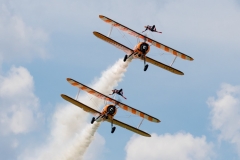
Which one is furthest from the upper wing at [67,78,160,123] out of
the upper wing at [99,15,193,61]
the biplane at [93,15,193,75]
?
the upper wing at [99,15,193,61]

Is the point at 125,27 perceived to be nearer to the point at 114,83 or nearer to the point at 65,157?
the point at 114,83

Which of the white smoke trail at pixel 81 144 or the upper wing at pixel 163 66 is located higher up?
the upper wing at pixel 163 66

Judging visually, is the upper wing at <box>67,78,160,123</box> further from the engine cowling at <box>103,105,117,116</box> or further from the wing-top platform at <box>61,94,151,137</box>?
the wing-top platform at <box>61,94,151,137</box>

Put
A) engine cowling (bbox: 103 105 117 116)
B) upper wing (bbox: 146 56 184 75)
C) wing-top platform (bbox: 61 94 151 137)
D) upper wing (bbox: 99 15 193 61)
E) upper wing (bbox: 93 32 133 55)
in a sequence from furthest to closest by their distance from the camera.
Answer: upper wing (bbox: 146 56 184 75) → upper wing (bbox: 99 15 193 61) → upper wing (bbox: 93 32 133 55) → wing-top platform (bbox: 61 94 151 137) → engine cowling (bbox: 103 105 117 116)

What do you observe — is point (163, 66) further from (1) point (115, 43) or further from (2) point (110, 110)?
(2) point (110, 110)

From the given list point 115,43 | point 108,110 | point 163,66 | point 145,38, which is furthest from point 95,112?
point 163,66

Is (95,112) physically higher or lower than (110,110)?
lower

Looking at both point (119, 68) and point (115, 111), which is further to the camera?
point (119, 68)

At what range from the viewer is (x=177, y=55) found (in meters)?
85.6

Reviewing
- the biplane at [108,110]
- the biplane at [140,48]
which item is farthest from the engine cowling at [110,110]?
the biplane at [140,48]

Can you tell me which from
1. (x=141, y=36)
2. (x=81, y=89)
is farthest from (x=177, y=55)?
(x=81, y=89)

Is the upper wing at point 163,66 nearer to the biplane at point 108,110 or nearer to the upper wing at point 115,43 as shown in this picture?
the upper wing at point 115,43

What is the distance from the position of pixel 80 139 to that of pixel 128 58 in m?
9.62

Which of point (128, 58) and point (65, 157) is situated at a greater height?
point (128, 58)
